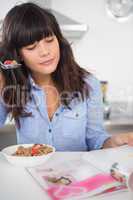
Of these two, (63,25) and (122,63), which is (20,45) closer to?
(63,25)

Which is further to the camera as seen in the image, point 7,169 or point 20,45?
point 20,45

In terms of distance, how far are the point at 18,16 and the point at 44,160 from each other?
593mm

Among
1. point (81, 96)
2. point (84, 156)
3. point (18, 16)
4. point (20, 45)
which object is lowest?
point (84, 156)

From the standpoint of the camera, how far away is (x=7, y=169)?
0.96m

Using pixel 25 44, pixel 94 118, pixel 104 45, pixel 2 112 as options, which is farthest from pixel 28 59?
pixel 104 45

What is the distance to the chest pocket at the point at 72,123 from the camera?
1360mm

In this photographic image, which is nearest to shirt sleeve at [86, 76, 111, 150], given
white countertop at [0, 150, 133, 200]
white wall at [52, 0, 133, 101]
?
white countertop at [0, 150, 133, 200]

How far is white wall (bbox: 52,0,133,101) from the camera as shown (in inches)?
104

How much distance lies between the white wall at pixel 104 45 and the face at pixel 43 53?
4.75ft

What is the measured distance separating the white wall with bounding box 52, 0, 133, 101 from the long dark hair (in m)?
1.28

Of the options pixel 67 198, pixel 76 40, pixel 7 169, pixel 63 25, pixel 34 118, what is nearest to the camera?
pixel 67 198

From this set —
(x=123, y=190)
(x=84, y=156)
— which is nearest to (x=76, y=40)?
(x=84, y=156)

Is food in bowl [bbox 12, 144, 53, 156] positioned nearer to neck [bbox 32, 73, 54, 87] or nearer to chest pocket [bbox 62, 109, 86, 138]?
chest pocket [bbox 62, 109, 86, 138]

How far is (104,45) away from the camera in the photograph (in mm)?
2688
